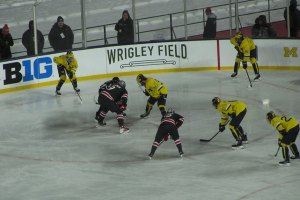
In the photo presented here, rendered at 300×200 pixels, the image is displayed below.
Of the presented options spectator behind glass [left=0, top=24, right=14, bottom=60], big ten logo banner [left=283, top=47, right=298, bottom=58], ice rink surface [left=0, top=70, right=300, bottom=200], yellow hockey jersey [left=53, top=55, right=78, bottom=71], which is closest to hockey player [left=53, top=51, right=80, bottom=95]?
yellow hockey jersey [left=53, top=55, right=78, bottom=71]

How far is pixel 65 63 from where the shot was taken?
2072 cm

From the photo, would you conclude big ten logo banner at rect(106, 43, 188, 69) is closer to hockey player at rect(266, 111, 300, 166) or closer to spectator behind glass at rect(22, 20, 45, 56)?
spectator behind glass at rect(22, 20, 45, 56)

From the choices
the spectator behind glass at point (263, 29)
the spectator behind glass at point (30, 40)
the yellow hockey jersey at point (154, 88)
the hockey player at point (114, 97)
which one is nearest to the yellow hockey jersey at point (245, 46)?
the spectator behind glass at point (263, 29)

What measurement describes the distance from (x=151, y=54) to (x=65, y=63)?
11.7 ft

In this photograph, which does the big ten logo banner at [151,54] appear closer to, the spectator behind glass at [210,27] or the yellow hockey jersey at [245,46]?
the spectator behind glass at [210,27]

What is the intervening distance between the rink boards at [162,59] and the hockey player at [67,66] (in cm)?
126

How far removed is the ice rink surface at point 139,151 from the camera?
45.7 feet

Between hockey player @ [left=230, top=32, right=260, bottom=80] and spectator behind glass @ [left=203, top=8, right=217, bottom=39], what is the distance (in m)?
1.96

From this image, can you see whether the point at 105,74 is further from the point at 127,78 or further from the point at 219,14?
the point at 219,14

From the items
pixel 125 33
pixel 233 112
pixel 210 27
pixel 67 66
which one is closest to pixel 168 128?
pixel 233 112

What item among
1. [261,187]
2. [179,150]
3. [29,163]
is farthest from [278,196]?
[29,163]

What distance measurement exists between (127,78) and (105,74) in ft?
1.87

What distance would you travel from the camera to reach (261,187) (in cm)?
1382

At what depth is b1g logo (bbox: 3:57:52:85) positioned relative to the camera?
2156cm
